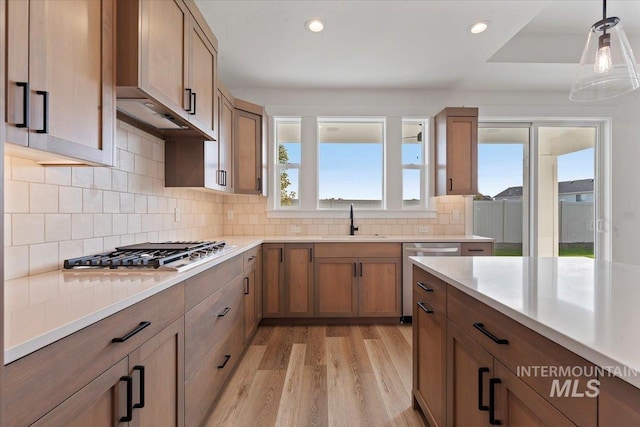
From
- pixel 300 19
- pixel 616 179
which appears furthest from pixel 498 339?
pixel 616 179

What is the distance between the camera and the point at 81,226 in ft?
5.08

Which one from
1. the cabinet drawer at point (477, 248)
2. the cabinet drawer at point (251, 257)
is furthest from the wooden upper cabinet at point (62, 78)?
the cabinet drawer at point (477, 248)

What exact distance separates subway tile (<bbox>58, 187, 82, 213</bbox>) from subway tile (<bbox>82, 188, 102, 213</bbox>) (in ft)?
0.09

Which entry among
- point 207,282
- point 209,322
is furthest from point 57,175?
point 209,322

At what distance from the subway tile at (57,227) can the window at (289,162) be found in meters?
2.50

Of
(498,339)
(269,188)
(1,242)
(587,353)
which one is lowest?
(498,339)

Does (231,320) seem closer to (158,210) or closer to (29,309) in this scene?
(158,210)

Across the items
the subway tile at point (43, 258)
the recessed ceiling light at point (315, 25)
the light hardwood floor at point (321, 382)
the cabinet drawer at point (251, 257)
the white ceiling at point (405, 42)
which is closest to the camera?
the subway tile at point (43, 258)

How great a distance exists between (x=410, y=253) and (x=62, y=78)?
299 cm

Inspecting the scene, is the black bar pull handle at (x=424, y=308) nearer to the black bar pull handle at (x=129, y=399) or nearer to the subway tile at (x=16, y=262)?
the black bar pull handle at (x=129, y=399)

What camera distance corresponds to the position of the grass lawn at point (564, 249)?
392 centimetres

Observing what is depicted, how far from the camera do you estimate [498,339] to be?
36.9 inches

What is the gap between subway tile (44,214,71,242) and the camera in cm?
135

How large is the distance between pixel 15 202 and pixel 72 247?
35 cm
